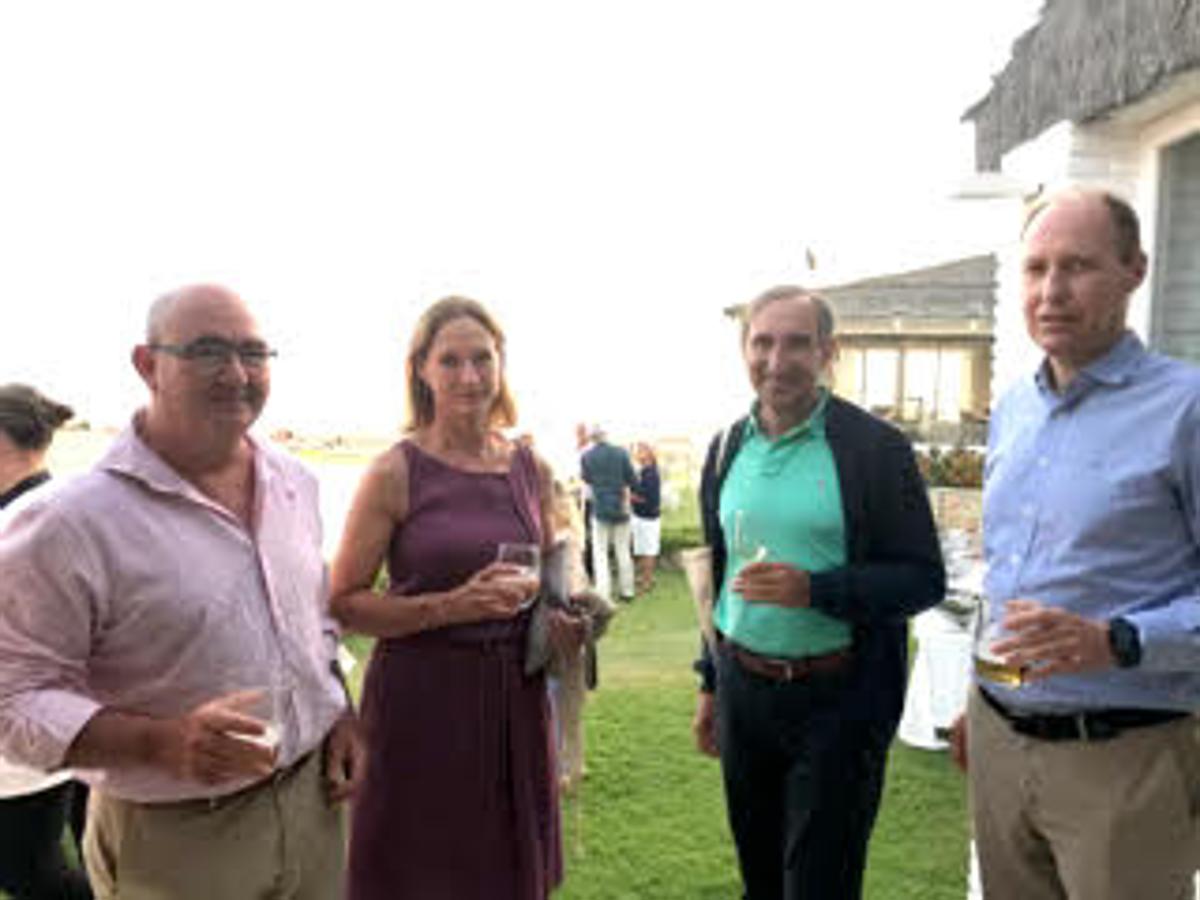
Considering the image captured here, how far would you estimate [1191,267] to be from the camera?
3.67 metres

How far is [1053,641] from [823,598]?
689 mm

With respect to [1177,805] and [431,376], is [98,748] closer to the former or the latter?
[431,376]

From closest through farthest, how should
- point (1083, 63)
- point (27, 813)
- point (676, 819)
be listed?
1. point (27, 813)
2. point (1083, 63)
3. point (676, 819)

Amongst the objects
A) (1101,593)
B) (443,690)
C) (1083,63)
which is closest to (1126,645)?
(1101,593)

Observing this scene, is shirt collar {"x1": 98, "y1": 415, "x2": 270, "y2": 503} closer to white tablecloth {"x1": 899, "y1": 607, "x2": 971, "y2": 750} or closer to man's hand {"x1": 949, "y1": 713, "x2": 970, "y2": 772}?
man's hand {"x1": 949, "y1": 713, "x2": 970, "y2": 772}

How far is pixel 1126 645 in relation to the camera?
176 cm

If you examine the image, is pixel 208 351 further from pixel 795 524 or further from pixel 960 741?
pixel 960 741

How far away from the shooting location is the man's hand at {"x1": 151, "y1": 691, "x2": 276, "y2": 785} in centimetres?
168

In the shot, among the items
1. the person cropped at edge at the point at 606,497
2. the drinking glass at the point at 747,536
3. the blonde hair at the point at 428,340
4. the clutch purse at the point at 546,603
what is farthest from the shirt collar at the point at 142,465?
the person cropped at edge at the point at 606,497

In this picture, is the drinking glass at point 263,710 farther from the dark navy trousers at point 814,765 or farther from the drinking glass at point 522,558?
the dark navy trousers at point 814,765

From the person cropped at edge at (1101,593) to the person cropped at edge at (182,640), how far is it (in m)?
1.55

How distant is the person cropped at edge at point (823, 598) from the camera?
2445mm

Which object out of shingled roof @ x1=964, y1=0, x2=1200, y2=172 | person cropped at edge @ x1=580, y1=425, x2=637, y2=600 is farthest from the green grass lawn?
person cropped at edge @ x1=580, y1=425, x2=637, y2=600

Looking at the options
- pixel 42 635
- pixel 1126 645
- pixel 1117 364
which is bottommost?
pixel 1126 645
